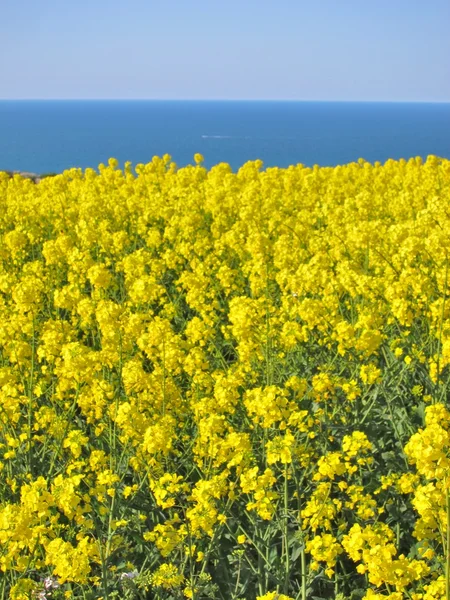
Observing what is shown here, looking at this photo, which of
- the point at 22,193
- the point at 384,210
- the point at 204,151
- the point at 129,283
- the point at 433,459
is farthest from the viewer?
the point at 204,151

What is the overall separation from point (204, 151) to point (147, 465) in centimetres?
8610

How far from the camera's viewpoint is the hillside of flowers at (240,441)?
2.70 m

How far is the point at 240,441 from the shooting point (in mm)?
2947

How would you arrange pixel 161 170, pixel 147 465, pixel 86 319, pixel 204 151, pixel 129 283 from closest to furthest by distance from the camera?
pixel 147 465 < pixel 86 319 < pixel 129 283 < pixel 161 170 < pixel 204 151

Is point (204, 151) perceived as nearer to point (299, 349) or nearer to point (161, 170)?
point (161, 170)

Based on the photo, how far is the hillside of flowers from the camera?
106 inches

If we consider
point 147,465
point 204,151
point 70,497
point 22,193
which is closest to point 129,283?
point 147,465

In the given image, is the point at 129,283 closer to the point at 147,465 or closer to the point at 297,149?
the point at 147,465

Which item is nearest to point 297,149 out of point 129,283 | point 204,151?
point 204,151

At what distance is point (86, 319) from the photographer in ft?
13.6

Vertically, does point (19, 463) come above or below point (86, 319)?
below

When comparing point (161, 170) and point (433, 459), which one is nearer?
point (433, 459)

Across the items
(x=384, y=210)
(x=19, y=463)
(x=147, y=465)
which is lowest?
(x=19, y=463)

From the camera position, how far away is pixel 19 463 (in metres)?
3.75
